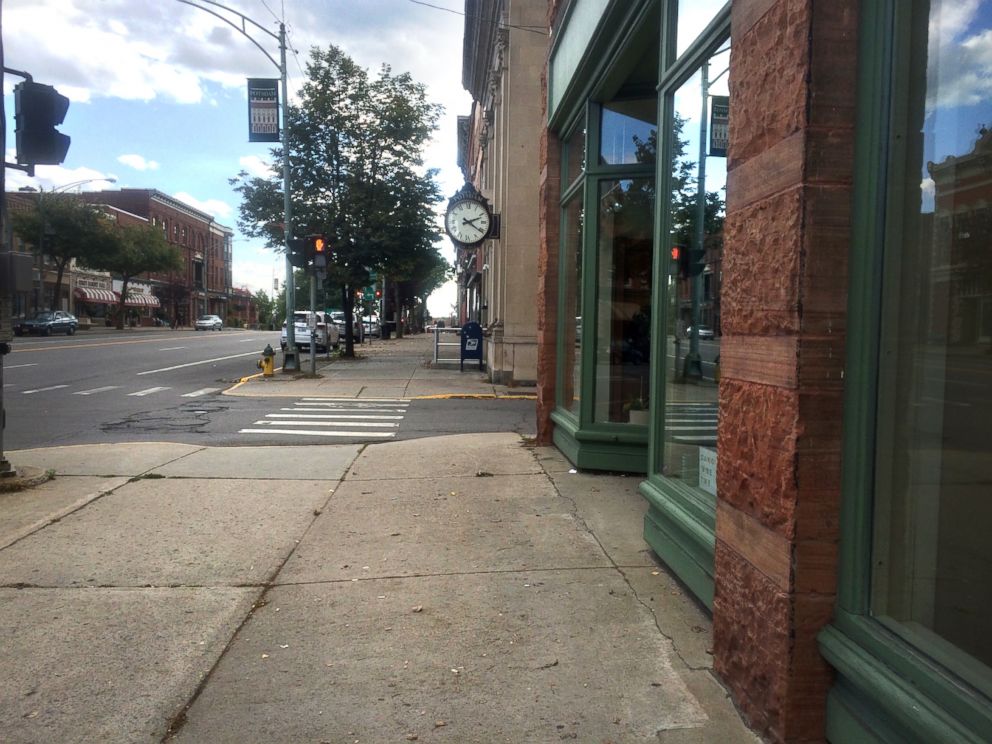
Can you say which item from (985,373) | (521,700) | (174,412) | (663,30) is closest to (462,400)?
(174,412)

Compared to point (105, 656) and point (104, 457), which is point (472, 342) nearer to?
point (104, 457)

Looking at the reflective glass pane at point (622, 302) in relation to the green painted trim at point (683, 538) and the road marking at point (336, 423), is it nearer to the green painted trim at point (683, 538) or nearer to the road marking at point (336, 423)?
the green painted trim at point (683, 538)

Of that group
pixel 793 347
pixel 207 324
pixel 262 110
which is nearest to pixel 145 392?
pixel 262 110

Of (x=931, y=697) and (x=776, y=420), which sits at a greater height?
(x=776, y=420)

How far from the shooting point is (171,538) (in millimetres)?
5691

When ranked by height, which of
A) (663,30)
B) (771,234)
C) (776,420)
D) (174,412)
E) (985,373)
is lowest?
(174,412)

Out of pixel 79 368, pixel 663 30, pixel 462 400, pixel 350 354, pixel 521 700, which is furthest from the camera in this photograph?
pixel 350 354

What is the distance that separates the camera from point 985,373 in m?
2.34

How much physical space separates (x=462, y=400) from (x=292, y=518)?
9.63 meters

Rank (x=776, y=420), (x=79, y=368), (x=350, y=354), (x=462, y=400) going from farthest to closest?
(x=350, y=354) < (x=79, y=368) < (x=462, y=400) < (x=776, y=420)

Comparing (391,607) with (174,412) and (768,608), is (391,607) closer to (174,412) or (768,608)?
(768,608)

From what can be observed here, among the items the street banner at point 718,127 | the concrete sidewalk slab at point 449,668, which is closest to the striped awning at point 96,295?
the concrete sidewalk slab at point 449,668

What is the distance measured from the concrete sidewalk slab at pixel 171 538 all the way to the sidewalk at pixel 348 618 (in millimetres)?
24

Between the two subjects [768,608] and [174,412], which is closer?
[768,608]
